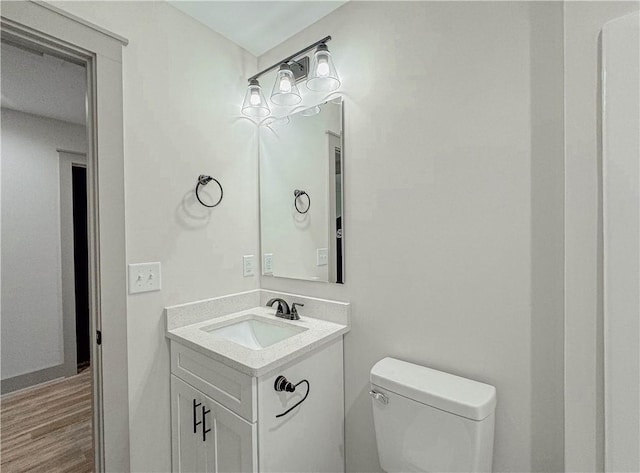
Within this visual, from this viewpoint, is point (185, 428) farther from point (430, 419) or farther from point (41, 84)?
point (41, 84)

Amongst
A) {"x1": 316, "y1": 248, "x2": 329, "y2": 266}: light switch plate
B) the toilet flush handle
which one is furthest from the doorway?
the toilet flush handle

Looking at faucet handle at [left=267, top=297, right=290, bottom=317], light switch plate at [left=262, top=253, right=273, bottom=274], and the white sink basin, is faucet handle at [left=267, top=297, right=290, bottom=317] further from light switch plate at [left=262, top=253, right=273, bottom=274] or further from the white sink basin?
light switch plate at [left=262, top=253, right=273, bottom=274]

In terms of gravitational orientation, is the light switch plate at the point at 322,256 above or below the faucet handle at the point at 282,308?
above

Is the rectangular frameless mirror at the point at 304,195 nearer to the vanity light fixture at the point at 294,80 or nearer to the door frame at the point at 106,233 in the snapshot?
the vanity light fixture at the point at 294,80

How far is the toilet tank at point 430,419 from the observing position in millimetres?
1010

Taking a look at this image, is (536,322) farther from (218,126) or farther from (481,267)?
(218,126)

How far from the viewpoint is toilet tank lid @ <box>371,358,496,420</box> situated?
101 cm

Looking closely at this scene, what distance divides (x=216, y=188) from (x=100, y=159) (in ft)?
1.71

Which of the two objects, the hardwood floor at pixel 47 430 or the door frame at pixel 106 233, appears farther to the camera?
the hardwood floor at pixel 47 430

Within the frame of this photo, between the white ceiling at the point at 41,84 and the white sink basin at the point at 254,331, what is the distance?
1539 millimetres

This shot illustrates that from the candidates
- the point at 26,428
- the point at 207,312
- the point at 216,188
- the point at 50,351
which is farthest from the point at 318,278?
the point at 50,351

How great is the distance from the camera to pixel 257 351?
119 centimetres

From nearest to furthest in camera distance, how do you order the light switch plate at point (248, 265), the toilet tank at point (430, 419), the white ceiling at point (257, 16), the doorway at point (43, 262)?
1. the toilet tank at point (430, 419)
2. the white ceiling at point (257, 16)
3. the light switch plate at point (248, 265)
4. the doorway at point (43, 262)

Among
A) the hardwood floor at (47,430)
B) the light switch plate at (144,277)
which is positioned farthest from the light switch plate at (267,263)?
the hardwood floor at (47,430)
